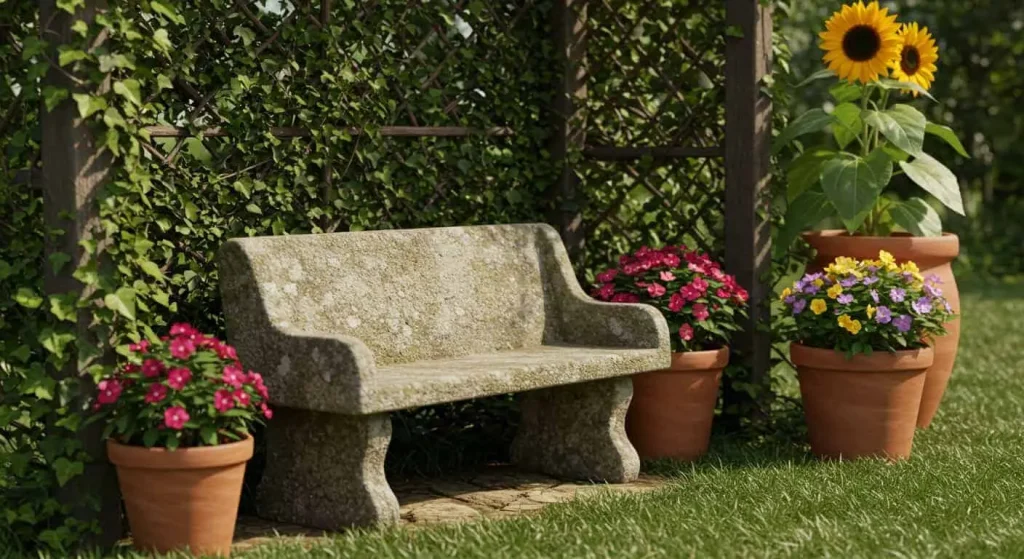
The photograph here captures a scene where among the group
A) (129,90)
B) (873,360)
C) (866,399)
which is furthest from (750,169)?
(129,90)

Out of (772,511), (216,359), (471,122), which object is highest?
(471,122)

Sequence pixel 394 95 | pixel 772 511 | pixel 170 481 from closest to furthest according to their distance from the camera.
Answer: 1. pixel 170 481
2. pixel 772 511
3. pixel 394 95

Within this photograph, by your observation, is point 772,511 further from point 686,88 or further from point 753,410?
point 686,88

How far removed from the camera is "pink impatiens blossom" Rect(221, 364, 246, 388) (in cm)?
388

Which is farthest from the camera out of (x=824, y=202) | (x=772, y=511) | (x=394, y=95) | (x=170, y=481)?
(x=824, y=202)

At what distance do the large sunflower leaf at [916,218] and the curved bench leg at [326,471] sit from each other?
2.60 meters

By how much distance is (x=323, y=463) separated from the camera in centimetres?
431

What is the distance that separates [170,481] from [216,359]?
38 centimetres

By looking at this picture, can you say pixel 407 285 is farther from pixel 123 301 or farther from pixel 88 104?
pixel 88 104

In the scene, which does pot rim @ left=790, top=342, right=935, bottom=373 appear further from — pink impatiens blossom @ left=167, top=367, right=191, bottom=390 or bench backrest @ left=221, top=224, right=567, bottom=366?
pink impatiens blossom @ left=167, top=367, right=191, bottom=390

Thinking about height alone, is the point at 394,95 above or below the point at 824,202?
above

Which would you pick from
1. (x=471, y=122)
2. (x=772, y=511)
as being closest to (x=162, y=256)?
(x=471, y=122)

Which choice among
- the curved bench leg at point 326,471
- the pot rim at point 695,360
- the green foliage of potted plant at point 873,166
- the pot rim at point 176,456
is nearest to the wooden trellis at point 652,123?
the green foliage of potted plant at point 873,166

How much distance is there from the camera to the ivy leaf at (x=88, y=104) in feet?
12.4
